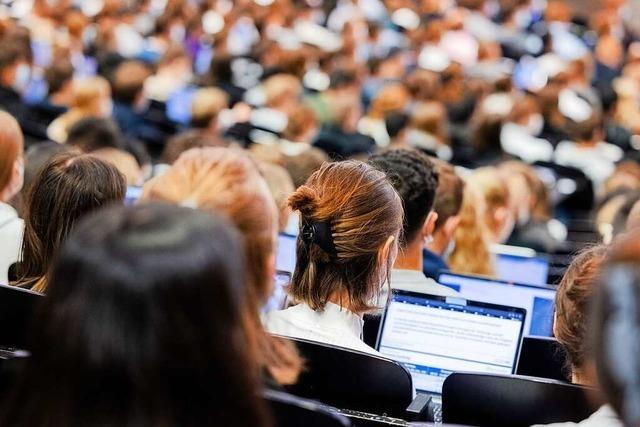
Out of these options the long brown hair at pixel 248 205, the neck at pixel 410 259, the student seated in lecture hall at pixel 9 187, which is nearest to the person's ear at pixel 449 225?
the neck at pixel 410 259

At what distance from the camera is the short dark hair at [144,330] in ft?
4.09

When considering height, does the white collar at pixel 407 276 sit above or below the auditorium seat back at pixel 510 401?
below

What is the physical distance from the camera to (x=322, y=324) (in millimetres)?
2633

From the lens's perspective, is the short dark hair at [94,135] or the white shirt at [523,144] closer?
the short dark hair at [94,135]

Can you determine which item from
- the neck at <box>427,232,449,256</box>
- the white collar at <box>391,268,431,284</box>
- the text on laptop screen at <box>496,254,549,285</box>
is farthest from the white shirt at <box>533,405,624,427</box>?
the text on laptop screen at <box>496,254,549,285</box>

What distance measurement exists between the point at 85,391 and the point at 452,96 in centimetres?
917

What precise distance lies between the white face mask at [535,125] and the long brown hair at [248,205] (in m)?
7.37

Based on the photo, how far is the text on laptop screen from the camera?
4.08 meters

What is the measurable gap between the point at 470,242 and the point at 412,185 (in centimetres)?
79

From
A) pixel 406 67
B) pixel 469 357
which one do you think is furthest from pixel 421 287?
pixel 406 67

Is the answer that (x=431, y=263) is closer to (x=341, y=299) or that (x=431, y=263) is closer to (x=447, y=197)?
(x=447, y=197)

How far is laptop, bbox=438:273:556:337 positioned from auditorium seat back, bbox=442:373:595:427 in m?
1.18

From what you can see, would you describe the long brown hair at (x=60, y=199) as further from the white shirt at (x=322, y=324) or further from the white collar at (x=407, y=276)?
the white collar at (x=407, y=276)

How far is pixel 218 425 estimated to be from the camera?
4.33 ft
